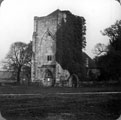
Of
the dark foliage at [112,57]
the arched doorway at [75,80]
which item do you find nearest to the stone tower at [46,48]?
the arched doorway at [75,80]

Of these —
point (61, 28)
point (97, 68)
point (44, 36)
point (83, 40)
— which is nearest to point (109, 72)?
point (97, 68)

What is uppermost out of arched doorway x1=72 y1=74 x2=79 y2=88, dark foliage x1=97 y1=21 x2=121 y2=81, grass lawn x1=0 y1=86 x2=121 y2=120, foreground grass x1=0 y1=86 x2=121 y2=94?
dark foliage x1=97 y1=21 x2=121 y2=81

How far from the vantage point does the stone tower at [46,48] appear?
89.9 inches

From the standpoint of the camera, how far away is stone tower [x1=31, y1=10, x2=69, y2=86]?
2283 millimetres

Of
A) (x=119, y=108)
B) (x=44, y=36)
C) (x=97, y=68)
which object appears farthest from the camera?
(x=44, y=36)

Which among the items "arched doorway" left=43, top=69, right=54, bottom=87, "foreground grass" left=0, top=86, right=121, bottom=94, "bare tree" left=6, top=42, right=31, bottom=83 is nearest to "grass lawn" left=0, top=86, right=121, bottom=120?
"foreground grass" left=0, top=86, right=121, bottom=94

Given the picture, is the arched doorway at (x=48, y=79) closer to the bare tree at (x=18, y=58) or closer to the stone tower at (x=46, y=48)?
the stone tower at (x=46, y=48)

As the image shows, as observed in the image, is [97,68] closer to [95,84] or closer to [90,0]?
[95,84]

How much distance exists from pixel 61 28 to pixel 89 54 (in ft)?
1.30

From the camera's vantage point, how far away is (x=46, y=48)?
2.43 m

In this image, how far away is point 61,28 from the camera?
7.63ft

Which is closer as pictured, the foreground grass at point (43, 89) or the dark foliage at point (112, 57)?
the dark foliage at point (112, 57)

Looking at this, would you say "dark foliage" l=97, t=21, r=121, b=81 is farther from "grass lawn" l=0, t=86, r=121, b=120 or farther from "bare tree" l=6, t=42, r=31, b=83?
"bare tree" l=6, t=42, r=31, b=83

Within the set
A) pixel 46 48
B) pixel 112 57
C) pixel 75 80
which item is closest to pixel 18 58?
pixel 46 48
